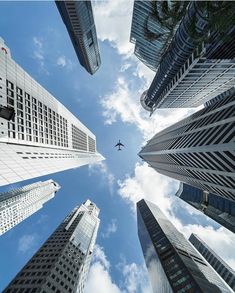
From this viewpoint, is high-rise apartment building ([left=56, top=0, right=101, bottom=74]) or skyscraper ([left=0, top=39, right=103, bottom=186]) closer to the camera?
skyscraper ([left=0, top=39, right=103, bottom=186])

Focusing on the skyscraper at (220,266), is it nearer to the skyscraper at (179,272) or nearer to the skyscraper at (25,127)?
the skyscraper at (179,272)

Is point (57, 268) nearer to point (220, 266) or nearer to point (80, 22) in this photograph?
point (220, 266)

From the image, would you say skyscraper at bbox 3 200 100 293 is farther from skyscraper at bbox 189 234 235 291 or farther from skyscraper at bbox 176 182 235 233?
skyscraper at bbox 189 234 235 291

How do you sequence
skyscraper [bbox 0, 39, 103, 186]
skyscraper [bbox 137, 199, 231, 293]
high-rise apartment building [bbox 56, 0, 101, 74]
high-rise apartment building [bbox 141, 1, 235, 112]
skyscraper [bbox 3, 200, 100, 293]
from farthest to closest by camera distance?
high-rise apartment building [bbox 56, 0, 101, 74]
high-rise apartment building [bbox 141, 1, 235, 112]
skyscraper [bbox 137, 199, 231, 293]
skyscraper [bbox 3, 200, 100, 293]
skyscraper [bbox 0, 39, 103, 186]

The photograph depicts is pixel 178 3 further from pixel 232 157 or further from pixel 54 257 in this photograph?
pixel 54 257

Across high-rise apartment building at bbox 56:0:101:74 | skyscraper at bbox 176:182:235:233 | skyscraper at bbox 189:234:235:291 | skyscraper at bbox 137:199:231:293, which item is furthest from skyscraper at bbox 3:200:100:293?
Answer: high-rise apartment building at bbox 56:0:101:74

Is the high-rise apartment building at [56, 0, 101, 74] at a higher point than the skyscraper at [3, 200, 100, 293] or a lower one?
higher

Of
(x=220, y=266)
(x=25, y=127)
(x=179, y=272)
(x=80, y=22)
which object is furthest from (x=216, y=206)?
(x=80, y=22)
